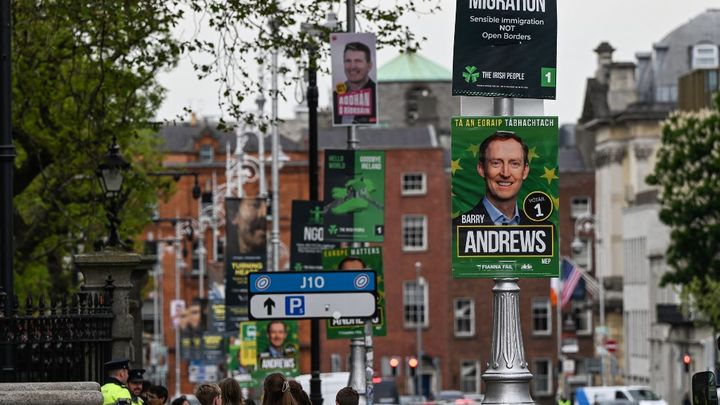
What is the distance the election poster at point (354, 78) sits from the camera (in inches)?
1169

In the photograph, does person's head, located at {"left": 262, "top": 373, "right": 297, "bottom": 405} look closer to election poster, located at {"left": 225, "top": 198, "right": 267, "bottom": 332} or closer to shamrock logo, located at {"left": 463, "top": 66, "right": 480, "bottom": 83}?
shamrock logo, located at {"left": 463, "top": 66, "right": 480, "bottom": 83}

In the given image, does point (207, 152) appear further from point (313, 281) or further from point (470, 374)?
point (313, 281)

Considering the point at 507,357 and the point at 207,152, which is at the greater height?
the point at 207,152

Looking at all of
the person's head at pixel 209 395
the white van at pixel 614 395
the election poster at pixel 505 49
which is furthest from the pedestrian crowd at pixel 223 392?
the white van at pixel 614 395

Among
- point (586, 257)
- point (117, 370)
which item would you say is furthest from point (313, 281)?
point (586, 257)

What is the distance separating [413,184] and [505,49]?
4094 inches

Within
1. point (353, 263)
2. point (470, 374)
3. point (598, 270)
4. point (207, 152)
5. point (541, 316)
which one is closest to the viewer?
point (353, 263)

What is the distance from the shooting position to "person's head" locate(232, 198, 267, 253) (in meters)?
48.1

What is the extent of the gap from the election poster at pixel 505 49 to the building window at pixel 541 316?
107 metres

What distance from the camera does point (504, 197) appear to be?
1827 cm

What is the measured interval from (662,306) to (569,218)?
24958 mm

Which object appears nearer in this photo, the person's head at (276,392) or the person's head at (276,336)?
the person's head at (276,392)

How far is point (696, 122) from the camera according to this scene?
84250 millimetres

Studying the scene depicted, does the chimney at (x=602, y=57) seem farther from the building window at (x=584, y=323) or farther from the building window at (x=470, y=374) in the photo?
the building window at (x=470, y=374)
